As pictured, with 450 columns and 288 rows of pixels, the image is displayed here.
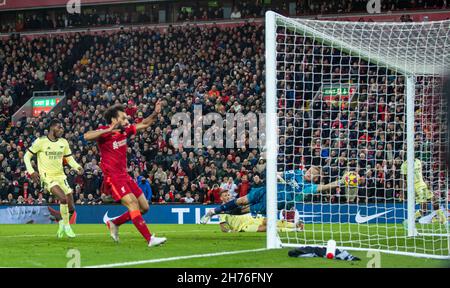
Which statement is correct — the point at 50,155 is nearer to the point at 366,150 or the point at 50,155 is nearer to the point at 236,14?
the point at 366,150

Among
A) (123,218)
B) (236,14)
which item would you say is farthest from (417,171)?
(236,14)

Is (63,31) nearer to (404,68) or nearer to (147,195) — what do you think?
(147,195)

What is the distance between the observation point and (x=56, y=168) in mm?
14172

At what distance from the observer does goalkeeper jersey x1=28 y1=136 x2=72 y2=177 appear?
14.2 meters

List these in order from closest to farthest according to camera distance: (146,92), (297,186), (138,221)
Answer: (138,221), (297,186), (146,92)

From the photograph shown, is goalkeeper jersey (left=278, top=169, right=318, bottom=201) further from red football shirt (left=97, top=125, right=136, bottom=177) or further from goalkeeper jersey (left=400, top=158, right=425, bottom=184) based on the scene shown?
red football shirt (left=97, top=125, right=136, bottom=177)

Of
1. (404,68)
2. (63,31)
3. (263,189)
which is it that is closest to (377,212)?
(263,189)

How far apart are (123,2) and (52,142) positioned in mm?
20774

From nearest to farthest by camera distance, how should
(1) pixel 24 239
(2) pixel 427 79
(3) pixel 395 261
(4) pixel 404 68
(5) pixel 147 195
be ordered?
(3) pixel 395 261 → (4) pixel 404 68 → (1) pixel 24 239 → (2) pixel 427 79 → (5) pixel 147 195

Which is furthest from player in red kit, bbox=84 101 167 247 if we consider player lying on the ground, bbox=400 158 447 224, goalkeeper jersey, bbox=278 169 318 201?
player lying on the ground, bbox=400 158 447 224

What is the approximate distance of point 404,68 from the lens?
12.7 m

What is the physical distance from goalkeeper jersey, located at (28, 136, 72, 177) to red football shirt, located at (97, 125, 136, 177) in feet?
11.2

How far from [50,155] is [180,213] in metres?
6.92

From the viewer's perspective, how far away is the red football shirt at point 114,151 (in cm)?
1090
